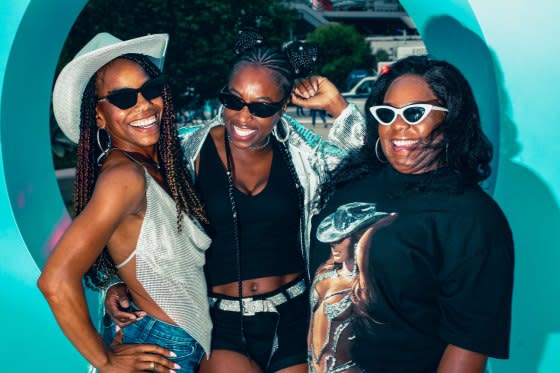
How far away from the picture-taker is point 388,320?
1.94m

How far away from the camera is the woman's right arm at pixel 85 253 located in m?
1.89

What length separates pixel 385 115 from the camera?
2.07m

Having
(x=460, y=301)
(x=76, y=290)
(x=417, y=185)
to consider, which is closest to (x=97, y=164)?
(x=76, y=290)

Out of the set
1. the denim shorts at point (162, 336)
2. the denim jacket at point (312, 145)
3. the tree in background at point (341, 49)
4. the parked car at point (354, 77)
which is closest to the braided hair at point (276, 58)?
the denim jacket at point (312, 145)

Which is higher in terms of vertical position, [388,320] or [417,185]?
[417,185]

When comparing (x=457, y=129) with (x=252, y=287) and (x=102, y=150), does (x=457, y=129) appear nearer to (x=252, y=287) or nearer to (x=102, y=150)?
(x=252, y=287)

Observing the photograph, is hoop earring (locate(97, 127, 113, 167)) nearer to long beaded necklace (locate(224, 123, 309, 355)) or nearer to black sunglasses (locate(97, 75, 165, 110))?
black sunglasses (locate(97, 75, 165, 110))

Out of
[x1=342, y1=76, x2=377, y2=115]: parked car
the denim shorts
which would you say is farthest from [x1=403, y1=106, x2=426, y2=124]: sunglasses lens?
[x1=342, y1=76, x2=377, y2=115]: parked car

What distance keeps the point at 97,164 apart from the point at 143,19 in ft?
32.9

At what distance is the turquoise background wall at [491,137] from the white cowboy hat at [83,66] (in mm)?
732

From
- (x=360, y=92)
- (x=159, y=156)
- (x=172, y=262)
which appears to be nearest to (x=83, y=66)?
(x=159, y=156)

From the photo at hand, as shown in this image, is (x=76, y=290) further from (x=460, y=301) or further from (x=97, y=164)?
(x=460, y=301)

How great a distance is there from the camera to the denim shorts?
2.25 m

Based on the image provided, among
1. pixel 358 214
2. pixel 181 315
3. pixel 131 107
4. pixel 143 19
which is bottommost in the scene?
pixel 181 315
